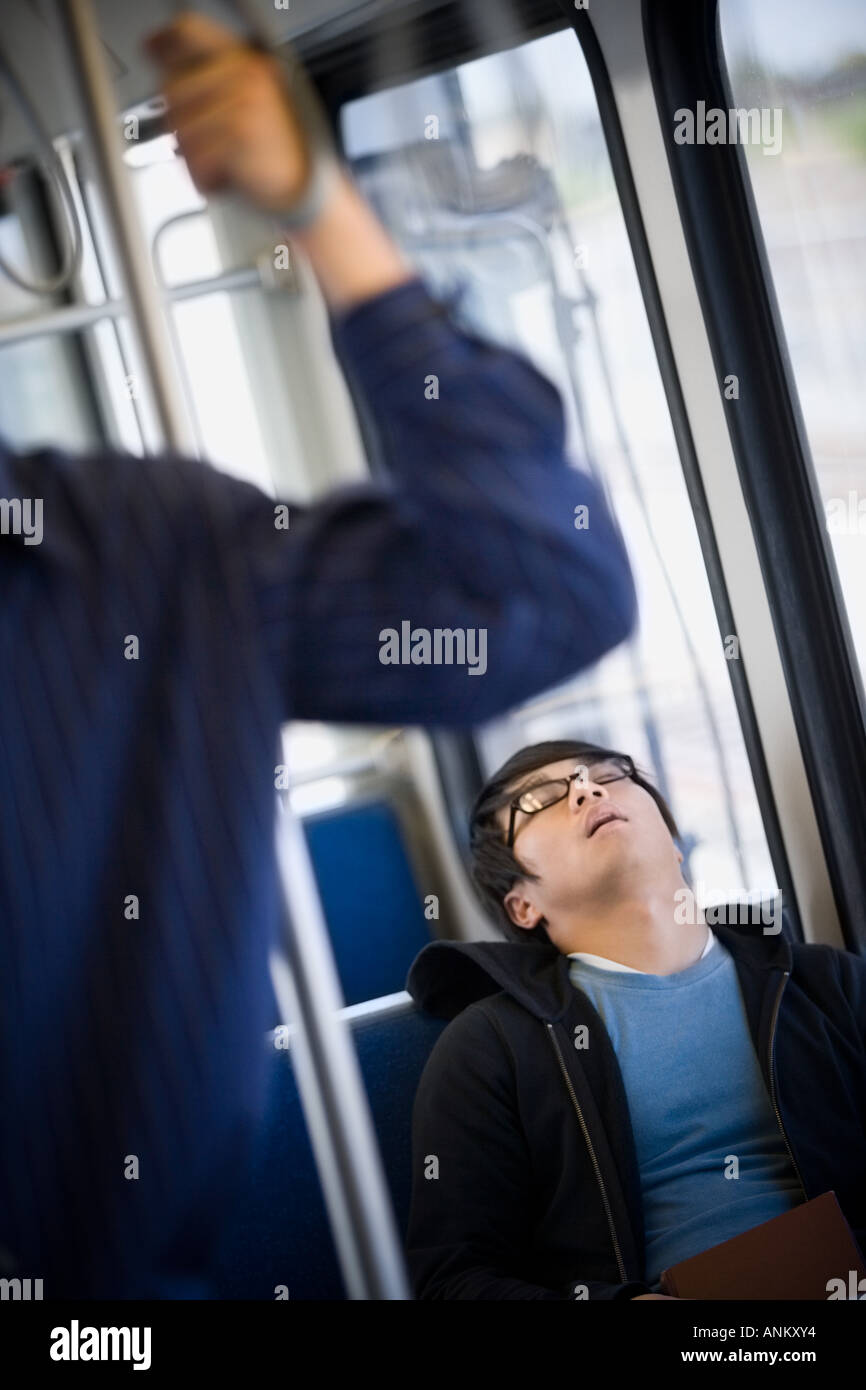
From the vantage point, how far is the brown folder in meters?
0.90

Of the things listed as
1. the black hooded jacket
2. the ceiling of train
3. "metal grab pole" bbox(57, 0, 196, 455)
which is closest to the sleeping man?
the black hooded jacket

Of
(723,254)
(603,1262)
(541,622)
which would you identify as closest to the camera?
(541,622)

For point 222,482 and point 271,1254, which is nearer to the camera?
point 222,482

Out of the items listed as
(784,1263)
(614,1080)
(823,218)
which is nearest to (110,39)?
(823,218)

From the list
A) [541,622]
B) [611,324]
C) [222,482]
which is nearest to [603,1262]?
[541,622]

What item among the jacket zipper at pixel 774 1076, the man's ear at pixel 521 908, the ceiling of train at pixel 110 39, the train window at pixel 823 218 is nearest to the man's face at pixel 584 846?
the man's ear at pixel 521 908

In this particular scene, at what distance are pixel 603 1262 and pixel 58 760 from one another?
23.3 inches

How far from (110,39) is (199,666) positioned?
0.67m

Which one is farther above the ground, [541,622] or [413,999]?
[541,622]

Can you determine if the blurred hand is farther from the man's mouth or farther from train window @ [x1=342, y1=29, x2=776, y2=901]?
the man's mouth

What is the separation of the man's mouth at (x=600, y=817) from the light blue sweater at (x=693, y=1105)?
12 centimetres

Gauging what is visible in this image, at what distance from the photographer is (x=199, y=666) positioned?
698mm

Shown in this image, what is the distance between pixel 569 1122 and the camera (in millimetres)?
952

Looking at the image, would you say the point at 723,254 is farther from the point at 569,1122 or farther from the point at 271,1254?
the point at 271,1254
